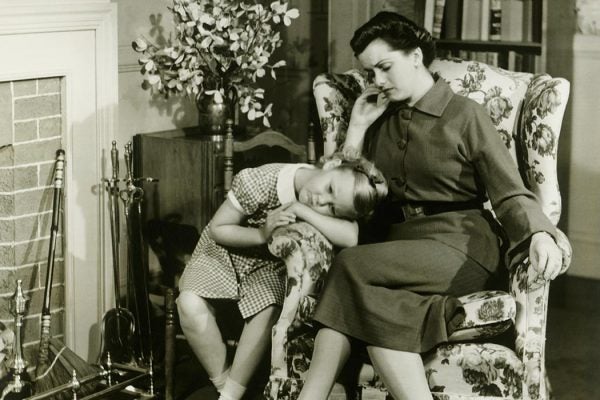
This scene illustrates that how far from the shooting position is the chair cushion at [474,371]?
2.42 metres

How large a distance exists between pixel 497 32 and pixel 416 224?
1453mm

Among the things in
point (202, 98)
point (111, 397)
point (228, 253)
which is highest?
point (202, 98)

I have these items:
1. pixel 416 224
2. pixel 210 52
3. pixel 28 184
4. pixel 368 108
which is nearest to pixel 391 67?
pixel 368 108

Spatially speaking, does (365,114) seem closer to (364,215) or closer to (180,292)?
(364,215)

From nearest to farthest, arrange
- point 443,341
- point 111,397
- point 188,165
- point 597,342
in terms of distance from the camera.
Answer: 1. point 443,341
2. point 111,397
3. point 188,165
4. point 597,342

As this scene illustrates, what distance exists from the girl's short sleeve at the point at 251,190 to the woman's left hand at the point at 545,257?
0.83m

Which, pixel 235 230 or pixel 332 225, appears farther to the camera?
pixel 235 230

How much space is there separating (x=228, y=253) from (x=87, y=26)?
100 centimetres

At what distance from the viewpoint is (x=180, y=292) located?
116 inches

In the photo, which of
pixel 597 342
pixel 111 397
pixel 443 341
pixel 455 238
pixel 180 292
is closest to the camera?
pixel 443 341

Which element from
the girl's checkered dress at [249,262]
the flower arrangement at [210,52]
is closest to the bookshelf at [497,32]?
the flower arrangement at [210,52]

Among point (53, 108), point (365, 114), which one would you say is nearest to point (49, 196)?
point (53, 108)

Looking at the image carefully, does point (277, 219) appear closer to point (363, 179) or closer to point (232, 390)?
point (363, 179)

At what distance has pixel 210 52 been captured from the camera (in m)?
3.41
